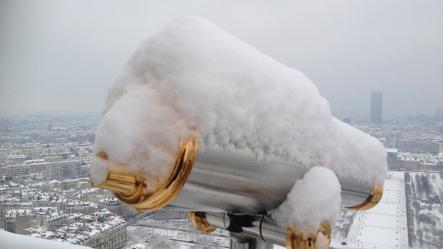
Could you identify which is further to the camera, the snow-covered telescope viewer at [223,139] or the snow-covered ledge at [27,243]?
the snow-covered ledge at [27,243]

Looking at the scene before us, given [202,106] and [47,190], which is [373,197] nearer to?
[202,106]

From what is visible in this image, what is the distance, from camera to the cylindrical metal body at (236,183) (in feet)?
1.40

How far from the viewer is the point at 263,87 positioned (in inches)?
18.7

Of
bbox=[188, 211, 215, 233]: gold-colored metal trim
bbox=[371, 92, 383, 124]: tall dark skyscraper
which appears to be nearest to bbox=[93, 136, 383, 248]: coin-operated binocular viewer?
bbox=[188, 211, 215, 233]: gold-colored metal trim

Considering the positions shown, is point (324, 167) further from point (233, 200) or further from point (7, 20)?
point (7, 20)

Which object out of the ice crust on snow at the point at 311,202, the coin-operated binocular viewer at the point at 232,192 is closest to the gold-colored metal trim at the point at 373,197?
the coin-operated binocular viewer at the point at 232,192

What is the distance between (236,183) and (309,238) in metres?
0.12

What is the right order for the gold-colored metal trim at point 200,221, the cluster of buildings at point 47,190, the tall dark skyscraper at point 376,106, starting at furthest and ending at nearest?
the cluster of buildings at point 47,190
the tall dark skyscraper at point 376,106
the gold-colored metal trim at point 200,221

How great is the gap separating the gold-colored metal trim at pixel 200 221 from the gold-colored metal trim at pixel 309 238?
15cm

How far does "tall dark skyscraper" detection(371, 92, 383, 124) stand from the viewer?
5.27 ft

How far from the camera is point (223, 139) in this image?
1.43 feet

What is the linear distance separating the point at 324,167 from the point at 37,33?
219cm

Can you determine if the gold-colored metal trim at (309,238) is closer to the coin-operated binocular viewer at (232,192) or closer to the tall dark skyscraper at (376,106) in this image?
the coin-operated binocular viewer at (232,192)

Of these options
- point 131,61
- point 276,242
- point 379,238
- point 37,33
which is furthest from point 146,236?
point 37,33
